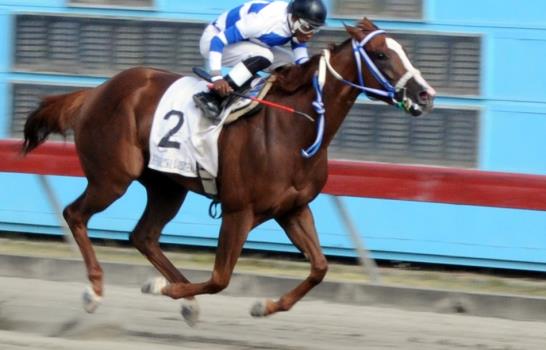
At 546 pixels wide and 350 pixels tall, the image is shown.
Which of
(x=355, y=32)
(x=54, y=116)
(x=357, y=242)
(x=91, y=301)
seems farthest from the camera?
(x=357, y=242)

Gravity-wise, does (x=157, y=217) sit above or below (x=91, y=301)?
above

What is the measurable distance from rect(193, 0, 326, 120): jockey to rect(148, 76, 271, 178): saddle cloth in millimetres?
92

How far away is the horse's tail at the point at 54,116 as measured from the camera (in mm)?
8992

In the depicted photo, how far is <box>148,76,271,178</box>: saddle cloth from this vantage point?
7996 millimetres

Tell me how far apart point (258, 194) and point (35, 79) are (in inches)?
171

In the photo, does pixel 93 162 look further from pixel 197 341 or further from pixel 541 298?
pixel 541 298

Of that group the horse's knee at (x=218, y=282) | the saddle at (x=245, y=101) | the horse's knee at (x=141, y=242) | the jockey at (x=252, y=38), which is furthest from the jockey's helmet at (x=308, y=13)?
the horse's knee at (x=141, y=242)

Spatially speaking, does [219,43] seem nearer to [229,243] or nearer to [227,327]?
[229,243]

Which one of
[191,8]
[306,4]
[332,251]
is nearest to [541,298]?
[332,251]

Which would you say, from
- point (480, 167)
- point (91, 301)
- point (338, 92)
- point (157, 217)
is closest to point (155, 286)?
point (91, 301)

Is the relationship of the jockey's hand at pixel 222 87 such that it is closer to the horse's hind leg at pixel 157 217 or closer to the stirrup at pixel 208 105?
the stirrup at pixel 208 105

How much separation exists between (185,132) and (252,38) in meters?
0.72

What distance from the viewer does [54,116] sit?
9.02m

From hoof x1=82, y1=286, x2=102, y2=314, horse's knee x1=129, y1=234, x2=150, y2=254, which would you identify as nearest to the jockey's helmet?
horse's knee x1=129, y1=234, x2=150, y2=254
